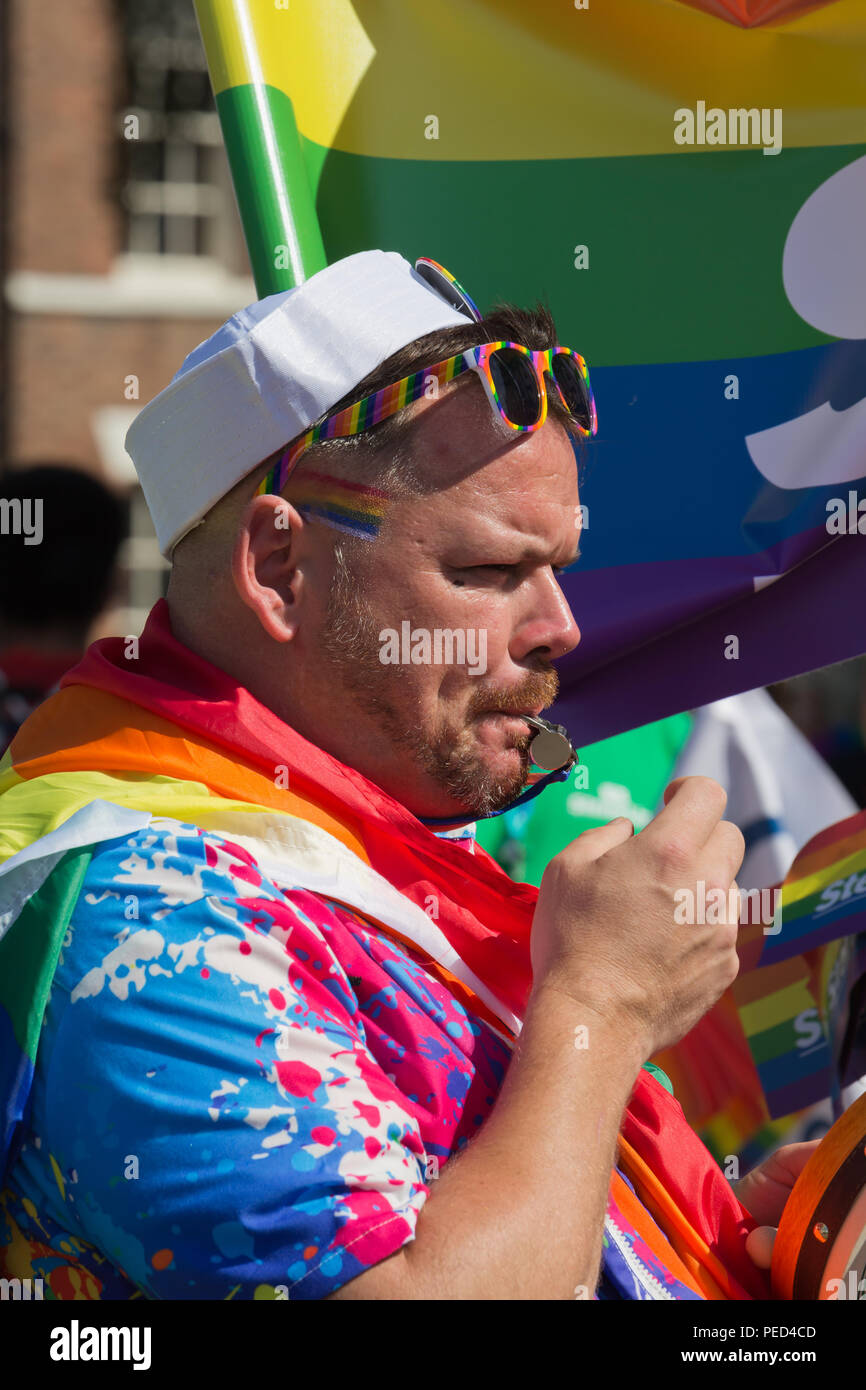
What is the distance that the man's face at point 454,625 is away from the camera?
6.53 ft

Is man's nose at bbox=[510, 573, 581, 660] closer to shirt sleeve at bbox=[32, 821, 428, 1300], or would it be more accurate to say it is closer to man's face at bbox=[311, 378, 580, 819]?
man's face at bbox=[311, 378, 580, 819]

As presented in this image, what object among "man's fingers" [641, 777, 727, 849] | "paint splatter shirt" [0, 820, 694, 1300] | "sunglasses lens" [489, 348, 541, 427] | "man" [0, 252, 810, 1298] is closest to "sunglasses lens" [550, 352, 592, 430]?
"man" [0, 252, 810, 1298]

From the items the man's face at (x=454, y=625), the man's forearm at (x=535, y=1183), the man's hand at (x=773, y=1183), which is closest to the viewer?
the man's forearm at (x=535, y=1183)

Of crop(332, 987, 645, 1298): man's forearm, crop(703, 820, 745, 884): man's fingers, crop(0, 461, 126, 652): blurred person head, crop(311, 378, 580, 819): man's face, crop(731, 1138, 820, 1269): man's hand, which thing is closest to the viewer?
crop(332, 987, 645, 1298): man's forearm

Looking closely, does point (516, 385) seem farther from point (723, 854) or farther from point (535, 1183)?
point (535, 1183)

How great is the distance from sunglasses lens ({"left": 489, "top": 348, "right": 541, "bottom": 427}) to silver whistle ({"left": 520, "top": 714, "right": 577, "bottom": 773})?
17.0 inches

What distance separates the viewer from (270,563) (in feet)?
6.75

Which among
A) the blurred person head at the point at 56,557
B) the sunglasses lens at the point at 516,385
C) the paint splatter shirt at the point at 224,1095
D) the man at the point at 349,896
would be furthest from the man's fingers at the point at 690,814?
the blurred person head at the point at 56,557

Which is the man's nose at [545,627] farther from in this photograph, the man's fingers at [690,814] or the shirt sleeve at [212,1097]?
the shirt sleeve at [212,1097]

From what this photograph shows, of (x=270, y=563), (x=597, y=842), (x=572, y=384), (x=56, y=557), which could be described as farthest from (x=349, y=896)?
(x=56, y=557)

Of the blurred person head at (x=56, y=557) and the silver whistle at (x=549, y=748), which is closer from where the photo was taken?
the silver whistle at (x=549, y=748)

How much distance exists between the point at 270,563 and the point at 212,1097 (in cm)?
85

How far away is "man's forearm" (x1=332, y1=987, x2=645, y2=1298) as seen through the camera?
4.61 feet

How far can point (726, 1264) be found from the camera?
6.40 ft
